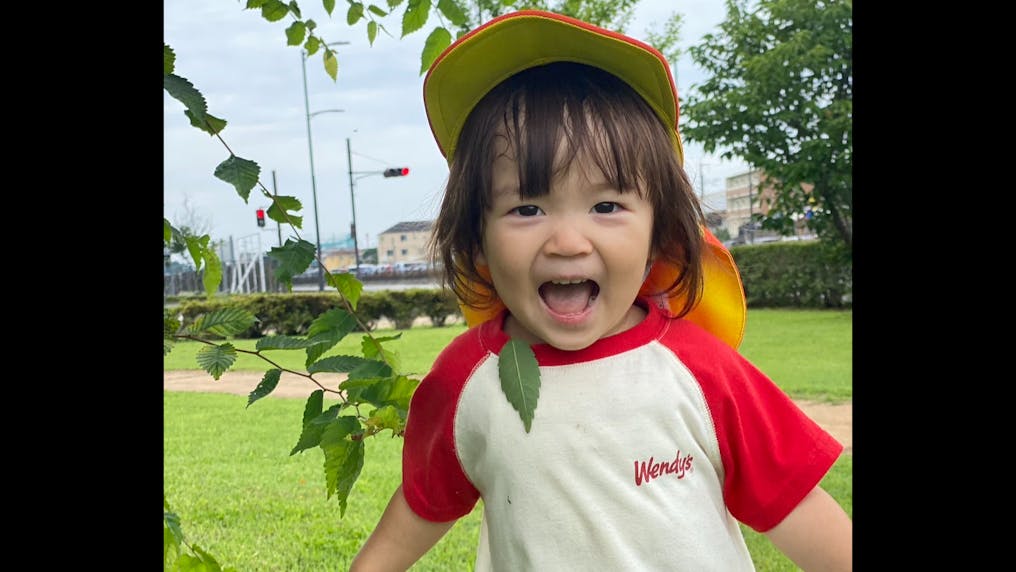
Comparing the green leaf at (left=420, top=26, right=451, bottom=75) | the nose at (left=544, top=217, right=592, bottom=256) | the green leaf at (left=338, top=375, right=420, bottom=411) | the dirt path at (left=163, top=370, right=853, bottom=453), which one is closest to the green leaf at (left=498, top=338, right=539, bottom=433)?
the nose at (left=544, top=217, right=592, bottom=256)

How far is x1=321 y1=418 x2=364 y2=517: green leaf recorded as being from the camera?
1.44m

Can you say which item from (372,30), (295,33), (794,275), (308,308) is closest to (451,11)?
(372,30)

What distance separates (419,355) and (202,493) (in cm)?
517

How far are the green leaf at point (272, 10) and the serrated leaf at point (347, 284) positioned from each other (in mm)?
577

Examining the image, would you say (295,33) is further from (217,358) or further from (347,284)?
(217,358)

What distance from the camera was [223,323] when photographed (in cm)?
148

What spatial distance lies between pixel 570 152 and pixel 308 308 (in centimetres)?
1156

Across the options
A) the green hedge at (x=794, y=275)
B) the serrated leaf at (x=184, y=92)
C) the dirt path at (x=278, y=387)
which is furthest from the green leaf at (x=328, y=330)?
the green hedge at (x=794, y=275)

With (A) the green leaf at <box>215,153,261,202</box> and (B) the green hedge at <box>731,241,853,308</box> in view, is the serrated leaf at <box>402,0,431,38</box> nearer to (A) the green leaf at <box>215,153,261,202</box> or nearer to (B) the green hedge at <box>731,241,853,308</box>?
(A) the green leaf at <box>215,153,261,202</box>
